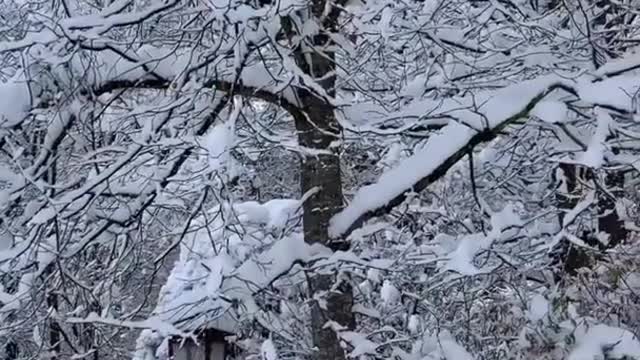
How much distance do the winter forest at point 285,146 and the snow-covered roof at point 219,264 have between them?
1cm

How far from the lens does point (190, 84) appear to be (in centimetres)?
364

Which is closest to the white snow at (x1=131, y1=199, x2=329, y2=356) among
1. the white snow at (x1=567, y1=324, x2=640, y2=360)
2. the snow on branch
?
the snow on branch

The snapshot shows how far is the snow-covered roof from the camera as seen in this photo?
3.59 m

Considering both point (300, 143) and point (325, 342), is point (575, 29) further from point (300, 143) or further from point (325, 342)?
point (325, 342)

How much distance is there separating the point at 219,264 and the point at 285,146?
651 millimetres

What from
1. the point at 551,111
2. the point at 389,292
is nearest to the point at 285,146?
the point at 551,111

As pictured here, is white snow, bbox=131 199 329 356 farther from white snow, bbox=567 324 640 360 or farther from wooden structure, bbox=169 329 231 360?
white snow, bbox=567 324 640 360

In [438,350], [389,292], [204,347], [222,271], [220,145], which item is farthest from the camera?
[389,292]

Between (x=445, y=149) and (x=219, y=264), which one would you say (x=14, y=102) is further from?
(x=445, y=149)

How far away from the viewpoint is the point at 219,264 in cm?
359

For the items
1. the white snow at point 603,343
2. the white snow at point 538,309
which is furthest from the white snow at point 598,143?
the white snow at point 538,309

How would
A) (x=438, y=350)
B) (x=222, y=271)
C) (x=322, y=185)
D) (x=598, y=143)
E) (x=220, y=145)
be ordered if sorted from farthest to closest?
1. (x=438, y=350)
2. (x=322, y=185)
3. (x=222, y=271)
4. (x=598, y=143)
5. (x=220, y=145)

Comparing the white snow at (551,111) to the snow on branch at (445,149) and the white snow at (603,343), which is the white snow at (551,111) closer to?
the snow on branch at (445,149)

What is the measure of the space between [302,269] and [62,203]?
3.66 ft
